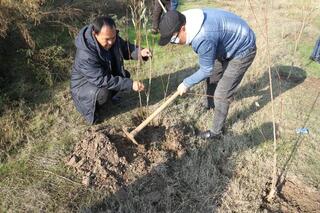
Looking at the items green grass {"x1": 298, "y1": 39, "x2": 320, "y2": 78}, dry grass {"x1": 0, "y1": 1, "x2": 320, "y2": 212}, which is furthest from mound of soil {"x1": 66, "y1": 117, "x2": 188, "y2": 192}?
green grass {"x1": 298, "y1": 39, "x2": 320, "y2": 78}

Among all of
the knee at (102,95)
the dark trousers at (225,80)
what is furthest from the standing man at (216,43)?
the knee at (102,95)

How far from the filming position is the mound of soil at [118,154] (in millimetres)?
3166

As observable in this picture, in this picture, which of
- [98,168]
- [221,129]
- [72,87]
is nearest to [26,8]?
[72,87]

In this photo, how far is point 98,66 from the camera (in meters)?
3.62

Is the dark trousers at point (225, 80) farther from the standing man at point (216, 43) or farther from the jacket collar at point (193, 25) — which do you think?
the jacket collar at point (193, 25)

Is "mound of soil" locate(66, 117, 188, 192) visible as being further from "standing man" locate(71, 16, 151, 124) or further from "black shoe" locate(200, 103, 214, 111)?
"black shoe" locate(200, 103, 214, 111)

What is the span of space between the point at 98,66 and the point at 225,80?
Answer: 1.28 metres

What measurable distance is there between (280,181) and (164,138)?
1.20 m

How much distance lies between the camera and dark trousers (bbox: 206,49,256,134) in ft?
11.2

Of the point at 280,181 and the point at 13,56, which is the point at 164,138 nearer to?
the point at 280,181

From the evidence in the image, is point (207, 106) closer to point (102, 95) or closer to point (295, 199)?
point (102, 95)

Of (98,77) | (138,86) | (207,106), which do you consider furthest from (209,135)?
(98,77)

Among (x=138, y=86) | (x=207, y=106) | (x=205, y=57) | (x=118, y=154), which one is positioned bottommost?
(x=207, y=106)

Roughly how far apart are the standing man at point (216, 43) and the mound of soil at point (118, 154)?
453mm
